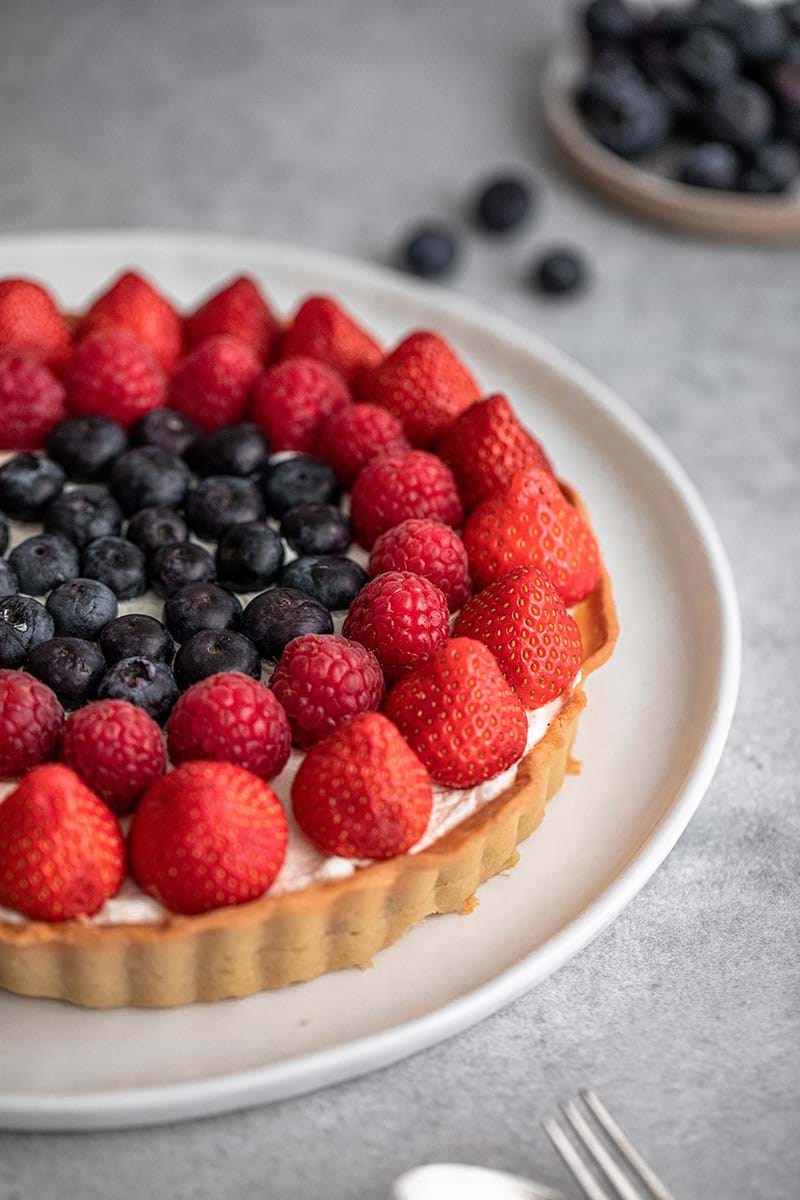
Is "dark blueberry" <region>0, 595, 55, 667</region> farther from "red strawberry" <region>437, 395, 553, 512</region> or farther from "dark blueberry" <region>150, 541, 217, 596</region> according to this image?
"red strawberry" <region>437, 395, 553, 512</region>

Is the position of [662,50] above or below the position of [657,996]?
above

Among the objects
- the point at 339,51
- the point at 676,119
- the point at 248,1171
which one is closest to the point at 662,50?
the point at 676,119

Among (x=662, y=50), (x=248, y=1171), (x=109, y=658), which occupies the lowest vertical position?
(x=248, y=1171)

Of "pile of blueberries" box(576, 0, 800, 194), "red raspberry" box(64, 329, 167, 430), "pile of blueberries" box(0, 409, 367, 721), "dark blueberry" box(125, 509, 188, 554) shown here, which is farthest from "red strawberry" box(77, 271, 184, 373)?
"pile of blueberries" box(576, 0, 800, 194)

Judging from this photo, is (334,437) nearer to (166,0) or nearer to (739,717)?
(739,717)

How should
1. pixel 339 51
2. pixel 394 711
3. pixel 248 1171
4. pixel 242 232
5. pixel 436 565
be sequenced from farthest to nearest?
pixel 339 51 → pixel 242 232 → pixel 436 565 → pixel 394 711 → pixel 248 1171

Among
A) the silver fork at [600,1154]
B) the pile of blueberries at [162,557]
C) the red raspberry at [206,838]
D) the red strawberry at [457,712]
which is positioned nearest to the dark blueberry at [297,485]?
the pile of blueberries at [162,557]
